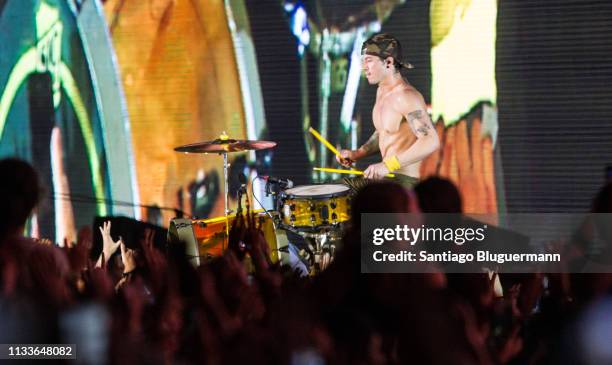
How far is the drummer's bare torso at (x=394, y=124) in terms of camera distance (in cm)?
970

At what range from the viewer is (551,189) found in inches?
410

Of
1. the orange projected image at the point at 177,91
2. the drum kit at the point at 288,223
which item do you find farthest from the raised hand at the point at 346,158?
the orange projected image at the point at 177,91

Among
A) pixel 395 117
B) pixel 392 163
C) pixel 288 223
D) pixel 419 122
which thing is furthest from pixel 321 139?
pixel 288 223

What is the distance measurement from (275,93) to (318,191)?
2446 millimetres

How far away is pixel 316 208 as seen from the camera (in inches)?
340

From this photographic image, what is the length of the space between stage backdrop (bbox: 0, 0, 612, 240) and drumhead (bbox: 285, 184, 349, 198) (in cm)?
178

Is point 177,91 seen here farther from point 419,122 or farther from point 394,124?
point 419,122

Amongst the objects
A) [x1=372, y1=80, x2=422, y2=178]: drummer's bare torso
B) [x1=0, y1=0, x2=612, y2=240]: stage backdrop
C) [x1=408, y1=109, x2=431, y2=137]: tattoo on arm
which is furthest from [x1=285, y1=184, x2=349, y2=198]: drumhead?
[x1=0, y1=0, x2=612, y2=240]: stage backdrop

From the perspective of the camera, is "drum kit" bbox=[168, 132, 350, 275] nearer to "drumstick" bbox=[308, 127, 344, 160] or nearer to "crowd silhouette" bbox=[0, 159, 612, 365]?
"drumstick" bbox=[308, 127, 344, 160]

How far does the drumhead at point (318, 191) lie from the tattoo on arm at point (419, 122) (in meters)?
1.06

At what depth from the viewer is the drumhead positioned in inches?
339

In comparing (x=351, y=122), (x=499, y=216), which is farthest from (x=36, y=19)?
(x=499, y=216)

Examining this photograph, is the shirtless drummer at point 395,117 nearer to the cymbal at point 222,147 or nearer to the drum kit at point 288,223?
the drum kit at point 288,223

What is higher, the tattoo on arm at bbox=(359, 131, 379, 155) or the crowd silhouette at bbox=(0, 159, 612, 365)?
the tattoo on arm at bbox=(359, 131, 379, 155)
